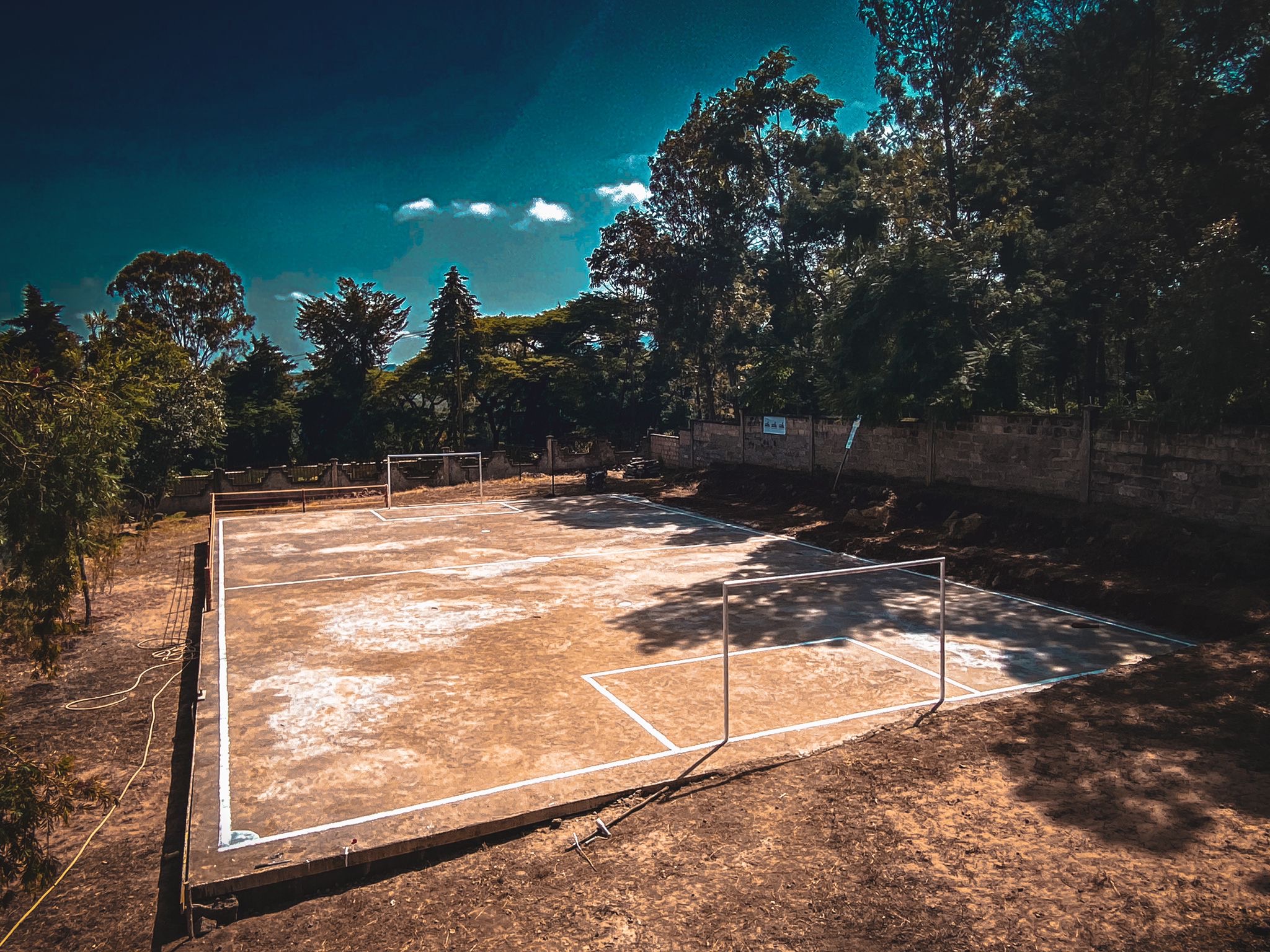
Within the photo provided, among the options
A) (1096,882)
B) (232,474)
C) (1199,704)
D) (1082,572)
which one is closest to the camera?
(1096,882)

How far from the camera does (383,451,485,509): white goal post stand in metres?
28.0

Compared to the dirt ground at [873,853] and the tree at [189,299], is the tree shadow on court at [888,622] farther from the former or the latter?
the tree at [189,299]

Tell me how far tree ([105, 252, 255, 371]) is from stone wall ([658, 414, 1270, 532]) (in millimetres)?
34302

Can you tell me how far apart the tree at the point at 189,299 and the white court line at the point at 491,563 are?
30187mm

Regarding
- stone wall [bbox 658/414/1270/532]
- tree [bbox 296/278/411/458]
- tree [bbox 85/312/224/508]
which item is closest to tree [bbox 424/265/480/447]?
tree [bbox 296/278/411/458]

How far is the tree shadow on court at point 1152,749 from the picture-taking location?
6355 mm

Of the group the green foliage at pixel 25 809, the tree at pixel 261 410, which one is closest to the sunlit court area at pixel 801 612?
the green foliage at pixel 25 809

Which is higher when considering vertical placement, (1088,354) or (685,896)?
(1088,354)

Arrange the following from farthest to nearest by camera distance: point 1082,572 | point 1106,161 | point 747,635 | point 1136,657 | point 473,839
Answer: point 1106,161
point 1082,572
point 747,635
point 1136,657
point 473,839

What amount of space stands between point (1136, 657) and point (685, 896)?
8002 millimetres

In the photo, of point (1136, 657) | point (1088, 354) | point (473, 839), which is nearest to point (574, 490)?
point (1088, 354)

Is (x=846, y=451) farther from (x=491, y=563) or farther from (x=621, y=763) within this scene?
(x=621, y=763)

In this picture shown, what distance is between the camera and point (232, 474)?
2981cm

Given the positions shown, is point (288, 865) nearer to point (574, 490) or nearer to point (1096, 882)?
point (1096, 882)
